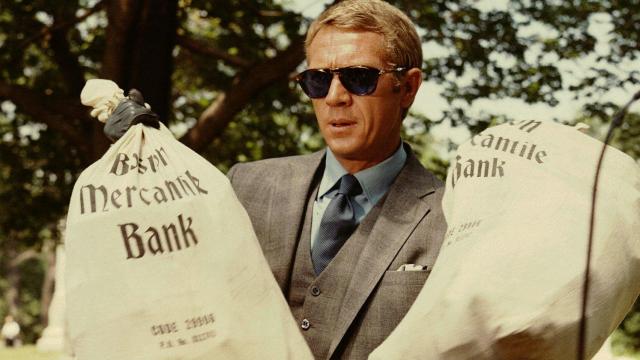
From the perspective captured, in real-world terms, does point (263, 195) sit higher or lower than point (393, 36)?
lower

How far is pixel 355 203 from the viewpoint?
8.80 feet

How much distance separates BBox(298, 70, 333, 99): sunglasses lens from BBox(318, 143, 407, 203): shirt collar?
10.5 inches

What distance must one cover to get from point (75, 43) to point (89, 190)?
8.08m

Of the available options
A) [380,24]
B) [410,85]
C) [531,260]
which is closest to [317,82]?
[380,24]

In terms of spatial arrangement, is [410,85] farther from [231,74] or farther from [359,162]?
[231,74]

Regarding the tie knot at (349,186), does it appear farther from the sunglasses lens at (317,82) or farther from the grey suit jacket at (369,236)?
the sunglasses lens at (317,82)

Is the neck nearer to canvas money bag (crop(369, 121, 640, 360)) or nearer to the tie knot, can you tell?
the tie knot

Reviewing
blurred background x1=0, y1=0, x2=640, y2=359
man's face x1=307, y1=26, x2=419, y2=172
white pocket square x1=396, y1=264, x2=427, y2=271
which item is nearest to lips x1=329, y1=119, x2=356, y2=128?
man's face x1=307, y1=26, x2=419, y2=172

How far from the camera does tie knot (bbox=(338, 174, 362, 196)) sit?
2.65 metres

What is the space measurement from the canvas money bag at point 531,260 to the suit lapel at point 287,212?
690 mm

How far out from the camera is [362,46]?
2.54m

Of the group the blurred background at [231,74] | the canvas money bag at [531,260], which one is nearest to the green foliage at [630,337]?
the blurred background at [231,74]

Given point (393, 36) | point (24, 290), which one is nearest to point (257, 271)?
point (393, 36)

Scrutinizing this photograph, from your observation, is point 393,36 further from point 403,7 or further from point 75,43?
point 75,43
